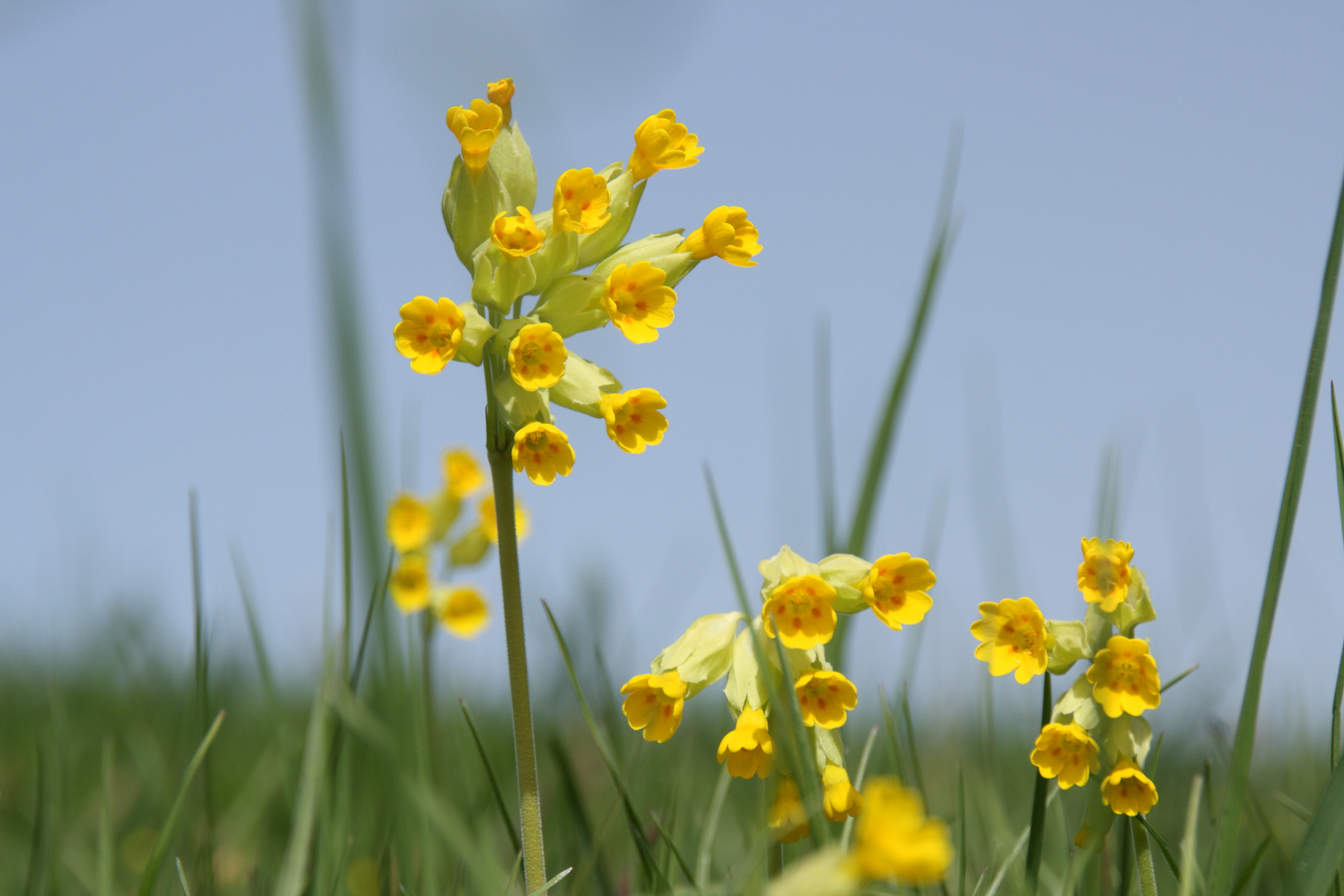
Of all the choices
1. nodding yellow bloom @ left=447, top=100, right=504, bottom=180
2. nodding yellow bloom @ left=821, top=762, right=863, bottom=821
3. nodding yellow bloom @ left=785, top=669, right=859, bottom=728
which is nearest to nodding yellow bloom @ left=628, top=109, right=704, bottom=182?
nodding yellow bloom @ left=447, top=100, right=504, bottom=180

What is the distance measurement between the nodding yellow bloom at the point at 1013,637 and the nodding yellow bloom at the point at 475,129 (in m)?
1.07

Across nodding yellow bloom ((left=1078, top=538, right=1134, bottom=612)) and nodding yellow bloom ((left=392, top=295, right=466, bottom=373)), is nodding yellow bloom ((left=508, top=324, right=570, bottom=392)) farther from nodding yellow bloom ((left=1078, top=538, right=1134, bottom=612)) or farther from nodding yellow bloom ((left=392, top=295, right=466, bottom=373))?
nodding yellow bloom ((left=1078, top=538, right=1134, bottom=612))

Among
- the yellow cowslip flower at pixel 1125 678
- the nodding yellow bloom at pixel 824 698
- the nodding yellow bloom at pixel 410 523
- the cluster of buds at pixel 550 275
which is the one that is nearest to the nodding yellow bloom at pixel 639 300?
the cluster of buds at pixel 550 275

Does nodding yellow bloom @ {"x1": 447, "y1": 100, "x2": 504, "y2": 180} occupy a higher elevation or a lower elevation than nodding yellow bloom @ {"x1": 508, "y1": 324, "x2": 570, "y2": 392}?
higher

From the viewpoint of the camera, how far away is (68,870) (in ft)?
8.09

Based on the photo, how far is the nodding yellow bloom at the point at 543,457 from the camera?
5.14 feet

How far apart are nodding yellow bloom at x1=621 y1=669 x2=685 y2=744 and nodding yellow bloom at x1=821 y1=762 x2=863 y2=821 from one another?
239 mm

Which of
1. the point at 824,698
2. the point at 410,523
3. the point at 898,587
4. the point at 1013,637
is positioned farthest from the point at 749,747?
the point at 410,523

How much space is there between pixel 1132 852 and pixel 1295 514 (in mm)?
787

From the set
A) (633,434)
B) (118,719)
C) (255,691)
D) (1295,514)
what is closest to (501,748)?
(118,719)

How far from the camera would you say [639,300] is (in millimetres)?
1732

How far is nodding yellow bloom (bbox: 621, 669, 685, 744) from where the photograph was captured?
1568 millimetres

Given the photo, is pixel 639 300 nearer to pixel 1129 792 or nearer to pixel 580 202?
pixel 580 202

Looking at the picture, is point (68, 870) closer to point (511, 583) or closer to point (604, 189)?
point (511, 583)
